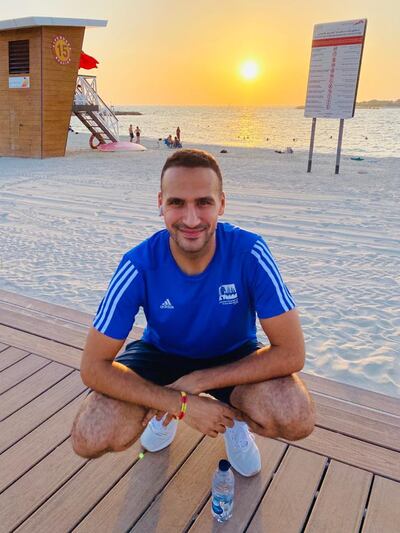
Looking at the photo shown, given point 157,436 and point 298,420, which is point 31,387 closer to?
point 157,436

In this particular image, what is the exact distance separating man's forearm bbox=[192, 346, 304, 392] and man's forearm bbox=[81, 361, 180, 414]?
6.0 inches

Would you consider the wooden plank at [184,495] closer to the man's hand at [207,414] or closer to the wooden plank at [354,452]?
the man's hand at [207,414]

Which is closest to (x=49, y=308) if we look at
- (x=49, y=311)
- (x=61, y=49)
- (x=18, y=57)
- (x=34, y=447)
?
(x=49, y=311)

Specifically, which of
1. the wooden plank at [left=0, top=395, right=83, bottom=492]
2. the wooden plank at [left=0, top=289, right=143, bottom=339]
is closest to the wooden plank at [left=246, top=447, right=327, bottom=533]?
the wooden plank at [left=0, top=395, right=83, bottom=492]

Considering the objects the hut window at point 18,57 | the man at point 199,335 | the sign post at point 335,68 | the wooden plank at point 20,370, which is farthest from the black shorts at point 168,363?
the hut window at point 18,57

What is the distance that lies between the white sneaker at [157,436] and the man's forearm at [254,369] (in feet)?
1.35

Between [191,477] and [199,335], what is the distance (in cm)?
68

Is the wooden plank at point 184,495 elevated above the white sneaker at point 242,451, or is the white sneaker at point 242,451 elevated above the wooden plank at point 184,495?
the white sneaker at point 242,451

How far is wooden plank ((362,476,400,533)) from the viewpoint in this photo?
75.0 inches

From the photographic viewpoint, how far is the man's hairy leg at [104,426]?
6.46 ft

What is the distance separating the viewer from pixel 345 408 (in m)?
2.59

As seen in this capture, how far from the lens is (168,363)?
2311mm

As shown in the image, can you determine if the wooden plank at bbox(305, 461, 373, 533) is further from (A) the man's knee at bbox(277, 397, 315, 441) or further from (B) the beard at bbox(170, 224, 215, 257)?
(B) the beard at bbox(170, 224, 215, 257)

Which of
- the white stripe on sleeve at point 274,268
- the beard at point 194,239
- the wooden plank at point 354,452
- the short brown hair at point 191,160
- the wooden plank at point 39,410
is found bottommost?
the wooden plank at point 39,410
